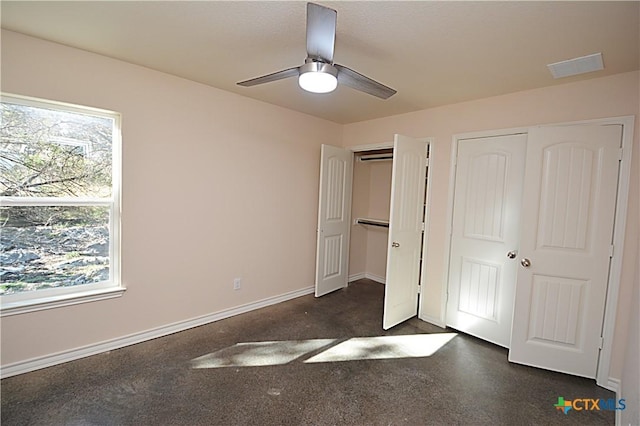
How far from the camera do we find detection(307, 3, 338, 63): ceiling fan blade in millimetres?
1406

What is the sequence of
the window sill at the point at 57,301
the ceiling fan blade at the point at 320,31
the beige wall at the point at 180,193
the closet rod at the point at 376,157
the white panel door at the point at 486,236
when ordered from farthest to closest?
the closet rod at the point at 376,157, the white panel door at the point at 486,236, the beige wall at the point at 180,193, the window sill at the point at 57,301, the ceiling fan blade at the point at 320,31

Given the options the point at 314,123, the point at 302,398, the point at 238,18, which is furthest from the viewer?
the point at 314,123

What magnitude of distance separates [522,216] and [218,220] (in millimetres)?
2904

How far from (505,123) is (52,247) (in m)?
4.08

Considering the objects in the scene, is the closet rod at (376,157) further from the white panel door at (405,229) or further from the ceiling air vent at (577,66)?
the ceiling air vent at (577,66)

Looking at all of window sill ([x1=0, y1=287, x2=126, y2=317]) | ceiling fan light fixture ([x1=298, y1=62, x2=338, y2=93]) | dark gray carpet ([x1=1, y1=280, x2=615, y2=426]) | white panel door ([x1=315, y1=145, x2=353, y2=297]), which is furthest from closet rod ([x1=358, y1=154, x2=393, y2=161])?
window sill ([x1=0, y1=287, x2=126, y2=317])

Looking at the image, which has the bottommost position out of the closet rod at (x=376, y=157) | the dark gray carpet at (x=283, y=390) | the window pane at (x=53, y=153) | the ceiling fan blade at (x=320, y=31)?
the dark gray carpet at (x=283, y=390)

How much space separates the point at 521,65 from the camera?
2.24 meters

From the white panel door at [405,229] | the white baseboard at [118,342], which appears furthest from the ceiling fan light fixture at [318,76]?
the white baseboard at [118,342]

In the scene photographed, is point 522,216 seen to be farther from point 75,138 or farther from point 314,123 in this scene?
point 75,138

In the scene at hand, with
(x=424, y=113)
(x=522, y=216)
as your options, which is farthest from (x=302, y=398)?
(x=424, y=113)

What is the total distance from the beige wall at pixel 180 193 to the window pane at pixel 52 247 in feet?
0.69

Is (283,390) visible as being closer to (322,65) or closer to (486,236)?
(322,65)

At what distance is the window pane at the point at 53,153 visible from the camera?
2.20 m
